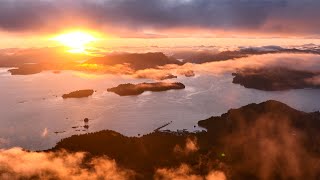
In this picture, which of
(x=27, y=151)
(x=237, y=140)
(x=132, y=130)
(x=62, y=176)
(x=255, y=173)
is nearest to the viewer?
(x=62, y=176)

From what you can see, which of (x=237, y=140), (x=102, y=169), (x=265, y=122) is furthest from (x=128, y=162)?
(x=265, y=122)

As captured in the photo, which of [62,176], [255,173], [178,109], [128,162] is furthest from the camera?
[178,109]

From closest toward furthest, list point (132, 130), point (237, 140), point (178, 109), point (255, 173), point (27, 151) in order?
point (255, 173) → point (27, 151) → point (237, 140) → point (132, 130) → point (178, 109)

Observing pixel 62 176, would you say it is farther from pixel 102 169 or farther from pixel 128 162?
pixel 128 162

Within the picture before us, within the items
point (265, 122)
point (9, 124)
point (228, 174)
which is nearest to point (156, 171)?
point (228, 174)

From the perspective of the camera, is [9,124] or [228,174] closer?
[228,174]

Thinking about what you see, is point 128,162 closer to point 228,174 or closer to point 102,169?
point 102,169
